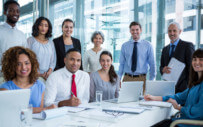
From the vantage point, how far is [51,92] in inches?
96.1

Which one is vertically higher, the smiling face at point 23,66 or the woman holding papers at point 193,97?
the smiling face at point 23,66

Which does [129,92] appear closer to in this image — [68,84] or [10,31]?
[68,84]

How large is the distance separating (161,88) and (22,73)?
1529mm

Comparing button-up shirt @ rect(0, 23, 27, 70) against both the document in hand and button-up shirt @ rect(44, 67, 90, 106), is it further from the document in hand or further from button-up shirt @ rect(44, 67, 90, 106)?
the document in hand

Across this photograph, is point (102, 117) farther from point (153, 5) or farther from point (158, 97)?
point (153, 5)

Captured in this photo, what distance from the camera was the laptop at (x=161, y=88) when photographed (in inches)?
102

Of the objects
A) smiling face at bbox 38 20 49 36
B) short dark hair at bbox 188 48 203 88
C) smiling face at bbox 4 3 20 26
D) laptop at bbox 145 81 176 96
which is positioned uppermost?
smiling face at bbox 4 3 20 26

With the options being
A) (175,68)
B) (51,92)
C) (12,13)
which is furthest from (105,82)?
(12,13)

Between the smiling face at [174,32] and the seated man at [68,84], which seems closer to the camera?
the seated man at [68,84]

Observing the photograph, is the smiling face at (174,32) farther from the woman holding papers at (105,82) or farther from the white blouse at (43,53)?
the white blouse at (43,53)

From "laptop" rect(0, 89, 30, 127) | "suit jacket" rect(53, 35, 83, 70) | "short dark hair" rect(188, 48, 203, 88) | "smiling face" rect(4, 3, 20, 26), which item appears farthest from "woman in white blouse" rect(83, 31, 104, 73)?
"laptop" rect(0, 89, 30, 127)

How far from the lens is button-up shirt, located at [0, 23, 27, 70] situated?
10.4 feet

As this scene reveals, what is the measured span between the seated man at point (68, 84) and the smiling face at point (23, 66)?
0.32 metres

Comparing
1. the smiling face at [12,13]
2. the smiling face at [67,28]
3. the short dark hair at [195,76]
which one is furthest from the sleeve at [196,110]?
the smiling face at [12,13]
